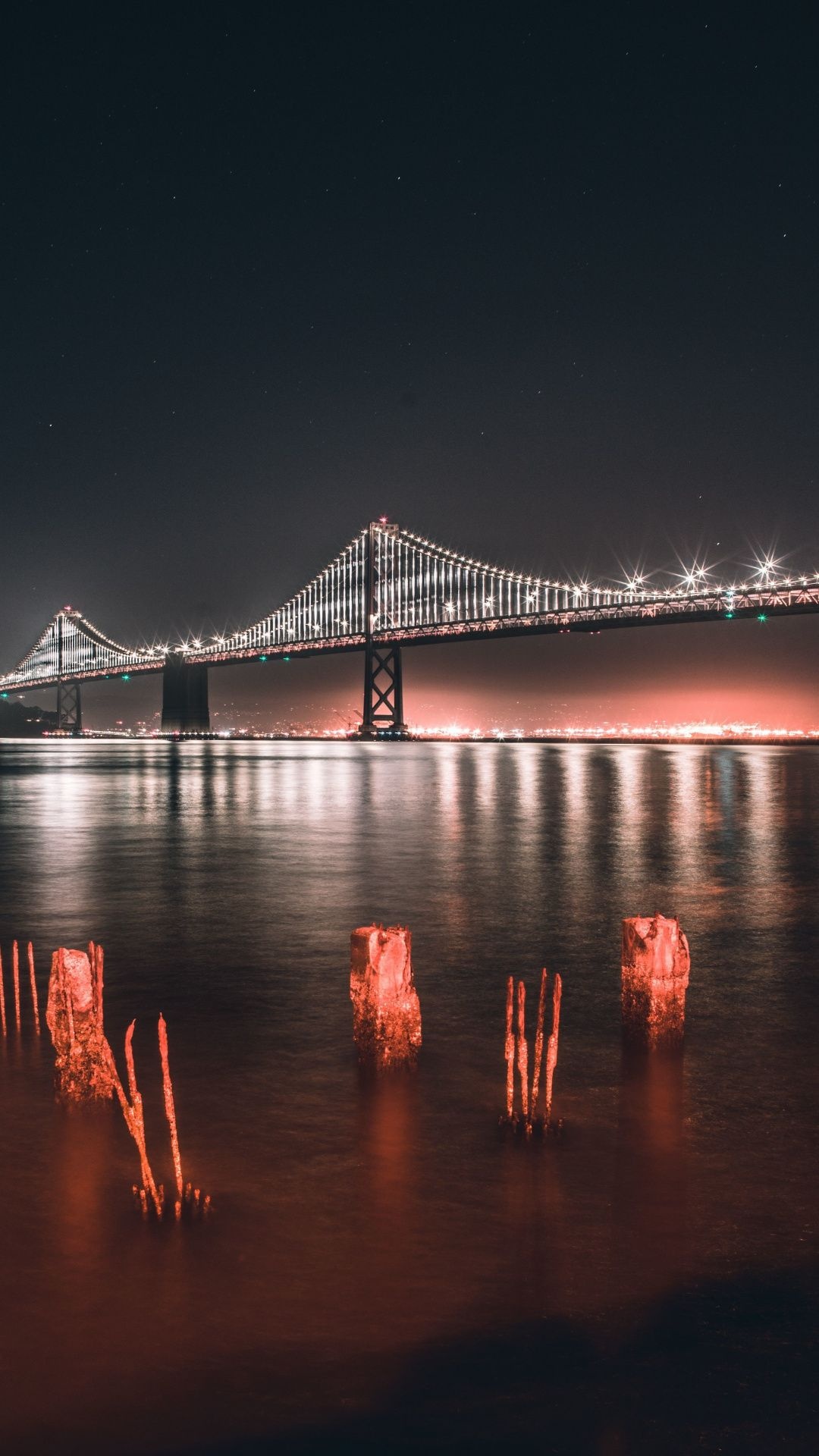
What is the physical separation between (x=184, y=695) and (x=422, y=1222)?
113m

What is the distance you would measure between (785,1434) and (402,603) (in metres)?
102

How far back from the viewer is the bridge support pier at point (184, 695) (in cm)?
10796

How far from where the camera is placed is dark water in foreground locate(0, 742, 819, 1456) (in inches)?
120

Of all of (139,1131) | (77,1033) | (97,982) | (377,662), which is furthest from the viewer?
(377,662)

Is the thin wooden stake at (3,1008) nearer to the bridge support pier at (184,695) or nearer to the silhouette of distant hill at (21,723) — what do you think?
the bridge support pier at (184,695)

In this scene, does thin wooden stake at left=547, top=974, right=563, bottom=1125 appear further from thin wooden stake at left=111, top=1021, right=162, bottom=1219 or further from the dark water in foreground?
thin wooden stake at left=111, top=1021, right=162, bottom=1219

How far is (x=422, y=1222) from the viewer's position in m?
4.17

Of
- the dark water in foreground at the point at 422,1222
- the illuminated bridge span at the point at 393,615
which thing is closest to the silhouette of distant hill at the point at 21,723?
the illuminated bridge span at the point at 393,615

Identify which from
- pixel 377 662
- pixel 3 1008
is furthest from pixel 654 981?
pixel 377 662

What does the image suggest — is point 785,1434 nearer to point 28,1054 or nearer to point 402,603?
point 28,1054

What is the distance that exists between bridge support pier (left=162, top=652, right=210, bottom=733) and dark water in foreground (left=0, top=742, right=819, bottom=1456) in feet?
323

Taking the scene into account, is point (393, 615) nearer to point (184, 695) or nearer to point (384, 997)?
point (184, 695)

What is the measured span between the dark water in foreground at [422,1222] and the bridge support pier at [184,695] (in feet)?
323

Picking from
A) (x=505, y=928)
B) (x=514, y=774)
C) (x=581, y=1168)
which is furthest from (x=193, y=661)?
(x=581, y=1168)
